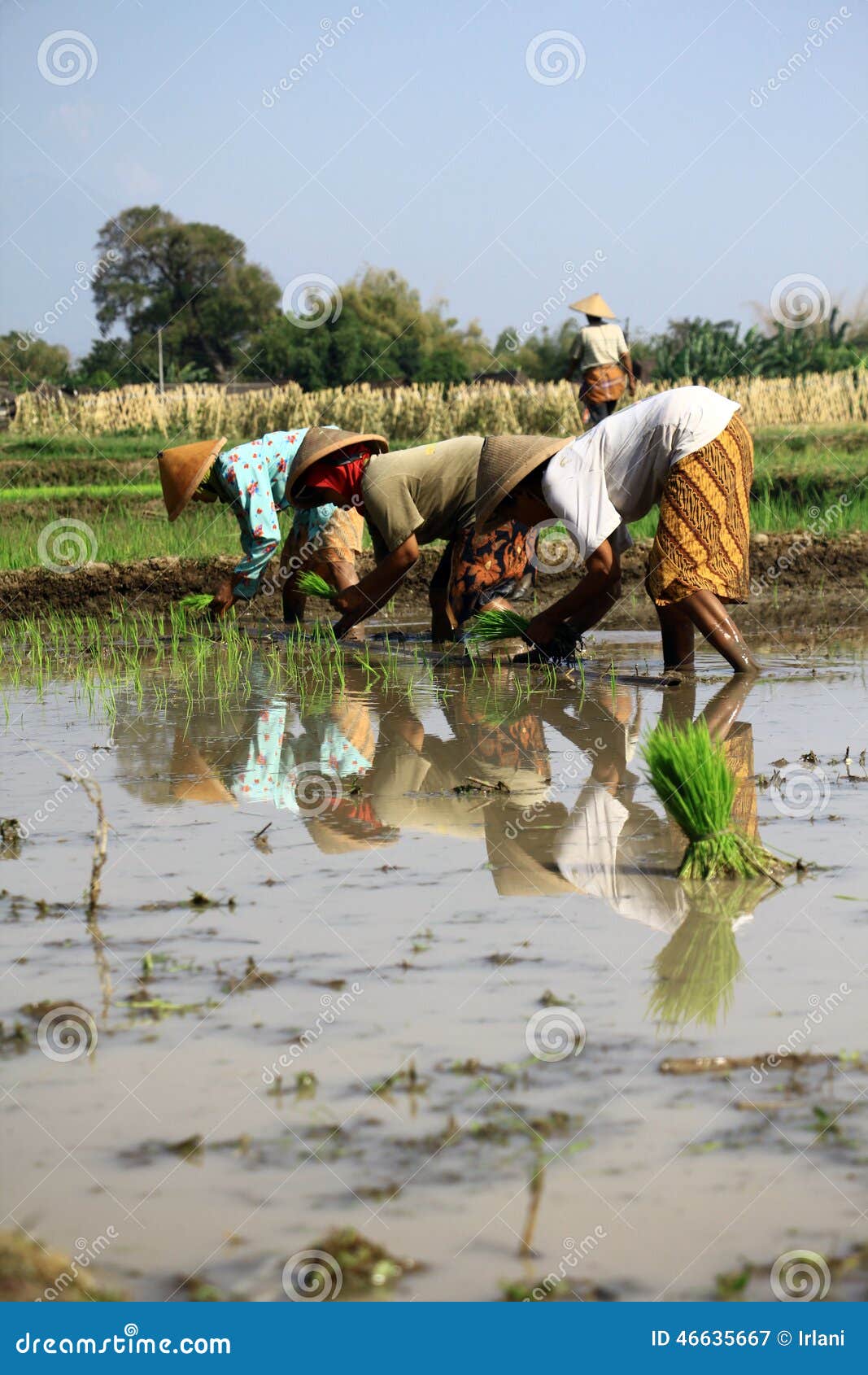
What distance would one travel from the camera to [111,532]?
34.6ft

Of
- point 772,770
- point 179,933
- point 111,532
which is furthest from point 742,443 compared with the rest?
point 111,532

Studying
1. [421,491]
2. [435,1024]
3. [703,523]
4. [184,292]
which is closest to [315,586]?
[421,491]

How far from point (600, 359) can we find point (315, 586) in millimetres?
5495

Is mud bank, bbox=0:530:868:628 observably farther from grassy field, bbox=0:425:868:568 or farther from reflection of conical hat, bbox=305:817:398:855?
reflection of conical hat, bbox=305:817:398:855

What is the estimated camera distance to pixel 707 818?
3.11 meters

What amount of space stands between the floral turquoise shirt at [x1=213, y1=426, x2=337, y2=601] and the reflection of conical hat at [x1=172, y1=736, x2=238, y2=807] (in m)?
2.47

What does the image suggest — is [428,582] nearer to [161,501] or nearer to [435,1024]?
[161,501]

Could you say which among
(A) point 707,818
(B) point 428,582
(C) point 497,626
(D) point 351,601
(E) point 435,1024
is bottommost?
(E) point 435,1024

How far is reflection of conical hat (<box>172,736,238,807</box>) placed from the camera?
418 cm

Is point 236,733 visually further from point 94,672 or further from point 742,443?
point 742,443

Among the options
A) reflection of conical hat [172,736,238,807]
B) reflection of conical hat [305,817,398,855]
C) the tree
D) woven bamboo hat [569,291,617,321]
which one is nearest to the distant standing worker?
woven bamboo hat [569,291,617,321]

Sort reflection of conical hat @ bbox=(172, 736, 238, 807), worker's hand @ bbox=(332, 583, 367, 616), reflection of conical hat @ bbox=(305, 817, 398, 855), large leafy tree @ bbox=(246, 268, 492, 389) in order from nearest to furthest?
1. reflection of conical hat @ bbox=(305, 817, 398, 855)
2. reflection of conical hat @ bbox=(172, 736, 238, 807)
3. worker's hand @ bbox=(332, 583, 367, 616)
4. large leafy tree @ bbox=(246, 268, 492, 389)

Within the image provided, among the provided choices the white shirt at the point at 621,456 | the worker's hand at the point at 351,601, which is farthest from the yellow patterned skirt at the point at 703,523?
the worker's hand at the point at 351,601

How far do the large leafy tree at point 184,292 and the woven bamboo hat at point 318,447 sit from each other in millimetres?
45523
